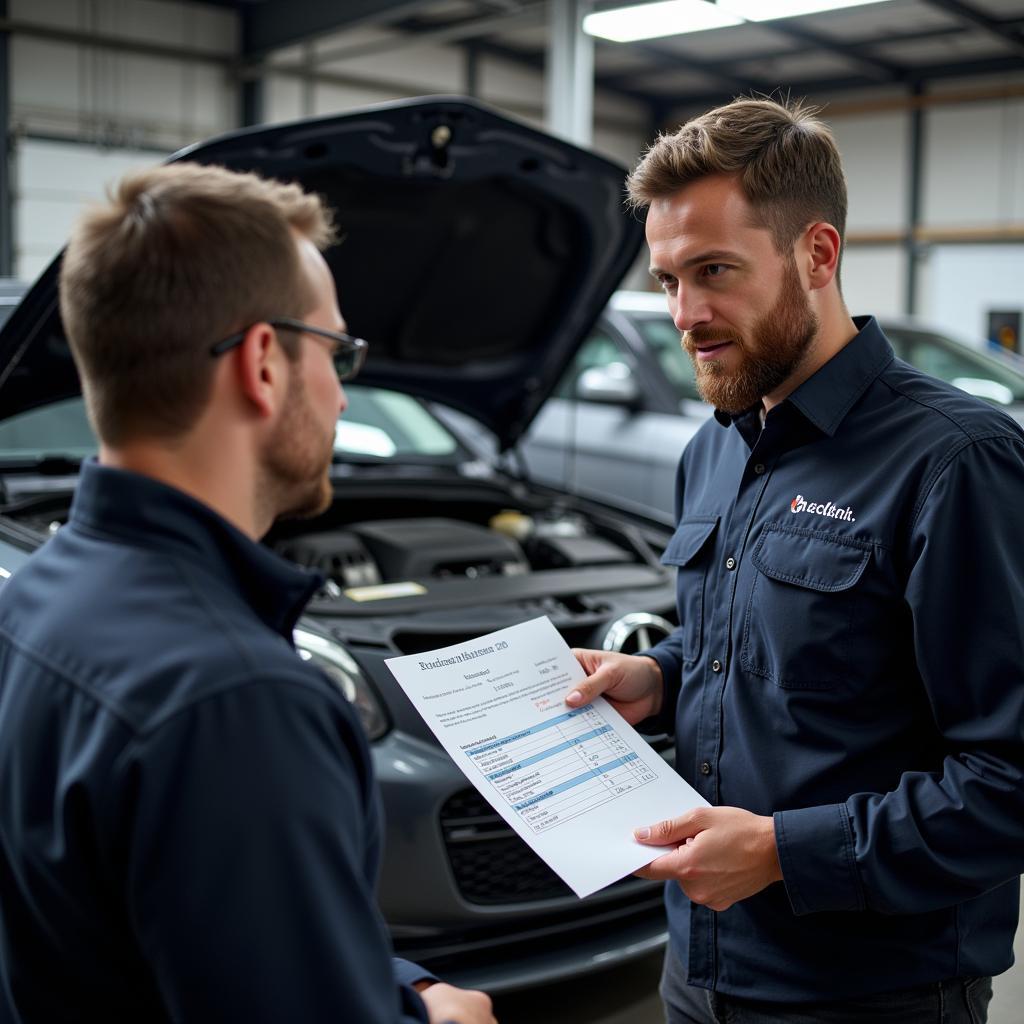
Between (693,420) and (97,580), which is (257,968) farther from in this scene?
(693,420)

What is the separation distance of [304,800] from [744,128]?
1.03 meters

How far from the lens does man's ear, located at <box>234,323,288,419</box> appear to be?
3.11ft

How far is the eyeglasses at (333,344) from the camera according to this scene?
941 mm

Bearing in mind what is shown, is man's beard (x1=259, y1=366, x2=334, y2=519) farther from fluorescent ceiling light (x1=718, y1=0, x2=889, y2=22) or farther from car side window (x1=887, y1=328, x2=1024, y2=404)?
fluorescent ceiling light (x1=718, y1=0, x2=889, y2=22)

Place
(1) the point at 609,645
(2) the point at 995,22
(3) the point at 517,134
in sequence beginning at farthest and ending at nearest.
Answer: (2) the point at 995,22 < (3) the point at 517,134 < (1) the point at 609,645

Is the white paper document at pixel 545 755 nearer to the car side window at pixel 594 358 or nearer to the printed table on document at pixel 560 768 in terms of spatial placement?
the printed table on document at pixel 560 768

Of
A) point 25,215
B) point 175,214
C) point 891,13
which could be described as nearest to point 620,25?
point 891,13

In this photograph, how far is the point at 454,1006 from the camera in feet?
3.41

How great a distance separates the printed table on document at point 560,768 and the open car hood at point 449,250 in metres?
1.51

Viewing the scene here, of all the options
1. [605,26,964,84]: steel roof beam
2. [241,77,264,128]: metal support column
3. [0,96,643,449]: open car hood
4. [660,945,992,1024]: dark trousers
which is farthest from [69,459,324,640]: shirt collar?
[605,26,964,84]: steel roof beam

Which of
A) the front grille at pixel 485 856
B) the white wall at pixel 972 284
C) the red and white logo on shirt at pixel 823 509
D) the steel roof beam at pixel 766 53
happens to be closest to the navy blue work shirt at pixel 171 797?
the red and white logo on shirt at pixel 823 509

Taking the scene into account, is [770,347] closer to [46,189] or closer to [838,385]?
[838,385]

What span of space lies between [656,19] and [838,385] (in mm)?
7726

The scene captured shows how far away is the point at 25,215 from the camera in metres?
10.3
